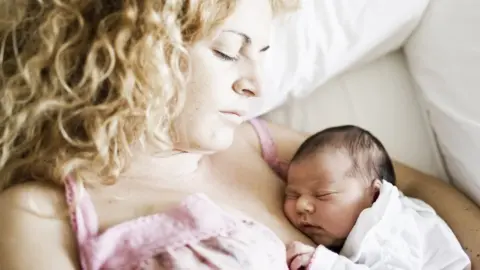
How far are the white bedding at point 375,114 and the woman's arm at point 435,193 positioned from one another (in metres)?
0.06

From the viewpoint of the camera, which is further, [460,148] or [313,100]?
[313,100]

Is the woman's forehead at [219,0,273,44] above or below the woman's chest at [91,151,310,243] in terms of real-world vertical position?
above

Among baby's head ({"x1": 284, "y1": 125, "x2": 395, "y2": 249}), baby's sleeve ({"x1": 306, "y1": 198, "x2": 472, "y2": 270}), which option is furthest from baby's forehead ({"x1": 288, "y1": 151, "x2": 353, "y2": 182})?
baby's sleeve ({"x1": 306, "y1": 198, "x2": 472, "y2": 270})

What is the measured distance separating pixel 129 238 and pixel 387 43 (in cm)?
69

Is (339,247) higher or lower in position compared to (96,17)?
lower

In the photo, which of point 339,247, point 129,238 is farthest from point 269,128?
point 129,238

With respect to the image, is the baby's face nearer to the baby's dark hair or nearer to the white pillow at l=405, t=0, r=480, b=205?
the baby's dark hair

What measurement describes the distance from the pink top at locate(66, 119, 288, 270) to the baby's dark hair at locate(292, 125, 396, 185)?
0.23 metres

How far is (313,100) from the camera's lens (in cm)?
139

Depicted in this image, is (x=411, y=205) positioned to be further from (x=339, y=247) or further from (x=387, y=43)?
(x=387, y=43)

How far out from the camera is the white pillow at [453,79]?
1.26m

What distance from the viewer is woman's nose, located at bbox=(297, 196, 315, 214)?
1120 mm

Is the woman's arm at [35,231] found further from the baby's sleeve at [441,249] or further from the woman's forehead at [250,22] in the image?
the baby's sleeve at [441,249]

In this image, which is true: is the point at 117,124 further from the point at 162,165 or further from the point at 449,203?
the point at 449,203
